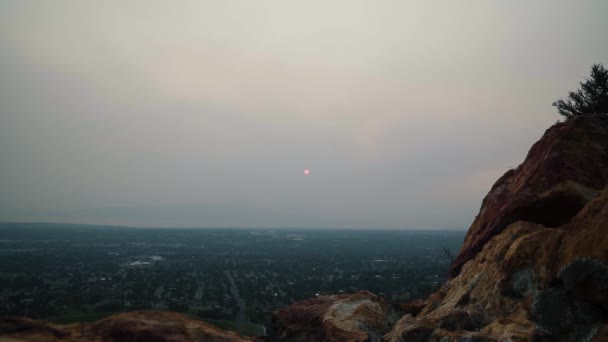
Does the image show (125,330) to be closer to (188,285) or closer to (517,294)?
(517,294)

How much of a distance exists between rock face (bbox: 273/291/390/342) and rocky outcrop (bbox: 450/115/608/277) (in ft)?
18.4

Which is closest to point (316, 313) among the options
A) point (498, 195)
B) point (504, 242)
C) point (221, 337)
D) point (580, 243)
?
point (221, 337)

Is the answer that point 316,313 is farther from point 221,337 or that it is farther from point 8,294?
point 8,294

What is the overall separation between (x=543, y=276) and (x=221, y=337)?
8343 mm

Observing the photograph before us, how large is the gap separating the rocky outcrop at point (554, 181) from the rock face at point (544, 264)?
0.13ft

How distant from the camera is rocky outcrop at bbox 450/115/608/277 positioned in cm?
1244

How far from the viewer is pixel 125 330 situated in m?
8.73

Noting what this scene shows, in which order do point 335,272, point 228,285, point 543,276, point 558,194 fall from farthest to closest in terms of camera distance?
point 335,272
point 228,285
point 558,194
point 543,276

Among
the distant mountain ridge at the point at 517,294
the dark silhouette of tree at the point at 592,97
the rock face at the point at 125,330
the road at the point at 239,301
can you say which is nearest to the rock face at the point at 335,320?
Answer: the distant mountain ridge at the point at 517,294

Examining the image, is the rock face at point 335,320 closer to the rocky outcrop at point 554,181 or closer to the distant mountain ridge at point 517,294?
the distant mountain ridge at point 517,294

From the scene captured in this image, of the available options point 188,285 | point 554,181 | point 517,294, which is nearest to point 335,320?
point 517,294

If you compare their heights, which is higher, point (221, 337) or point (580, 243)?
point (580, 243)

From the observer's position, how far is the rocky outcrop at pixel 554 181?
12.4 meters

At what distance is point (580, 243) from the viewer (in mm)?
7695
